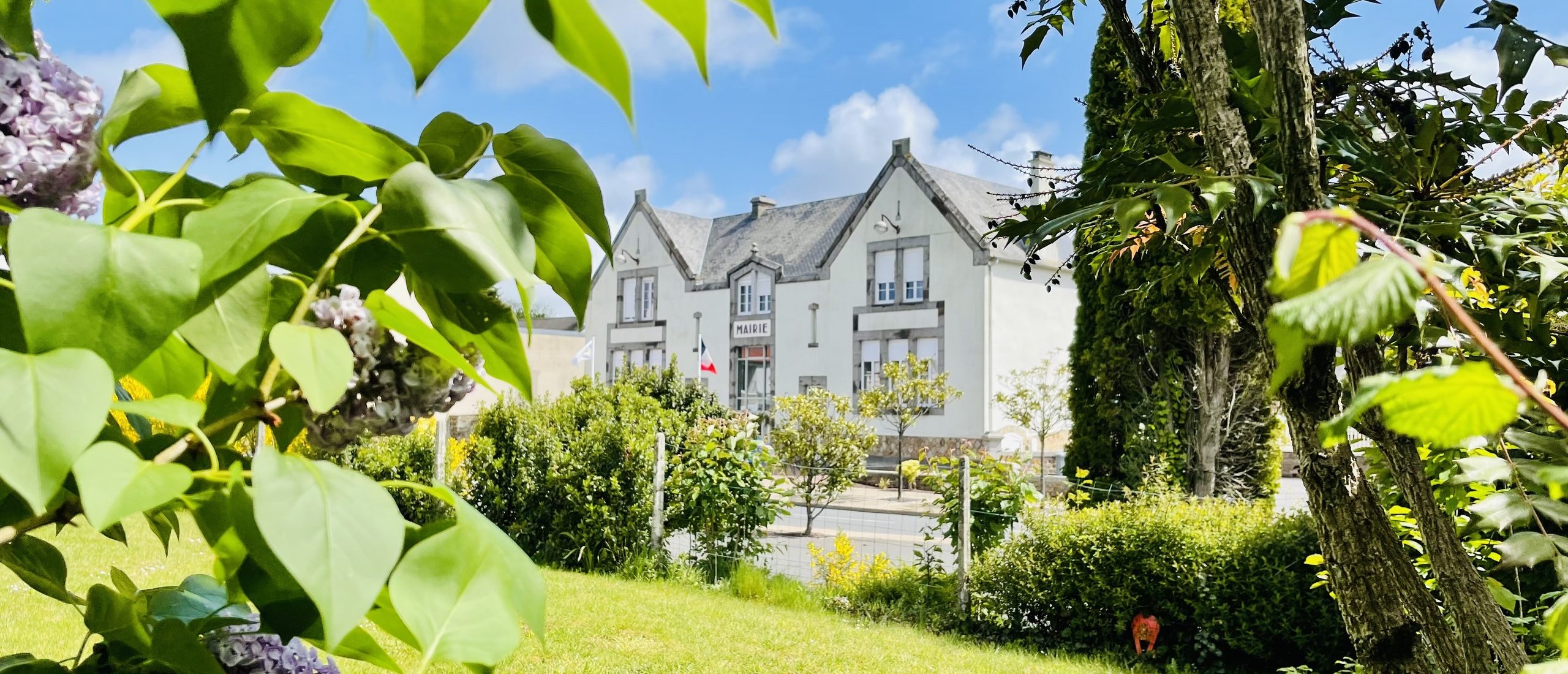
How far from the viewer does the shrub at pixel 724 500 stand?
8.33 metres

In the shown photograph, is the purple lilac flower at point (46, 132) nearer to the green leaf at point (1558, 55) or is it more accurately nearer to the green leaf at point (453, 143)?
the green leaf at point (453, 143)

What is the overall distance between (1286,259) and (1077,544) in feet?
21.4

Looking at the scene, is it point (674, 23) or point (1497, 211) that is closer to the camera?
point (674, 23)

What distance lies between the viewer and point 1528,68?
133cm

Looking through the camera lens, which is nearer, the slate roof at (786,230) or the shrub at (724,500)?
the shrub at (724,500)

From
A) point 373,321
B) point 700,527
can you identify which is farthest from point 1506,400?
→ point 700,527

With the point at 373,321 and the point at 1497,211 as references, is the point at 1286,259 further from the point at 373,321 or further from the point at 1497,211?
the point at 1497,211

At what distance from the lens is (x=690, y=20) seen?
1.23 feet

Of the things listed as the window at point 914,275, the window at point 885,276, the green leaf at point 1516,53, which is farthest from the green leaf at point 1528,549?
the window at point 885,276

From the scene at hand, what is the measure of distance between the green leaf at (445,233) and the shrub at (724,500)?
792cm

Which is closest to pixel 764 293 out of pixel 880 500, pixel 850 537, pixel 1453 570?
pixel 880 500

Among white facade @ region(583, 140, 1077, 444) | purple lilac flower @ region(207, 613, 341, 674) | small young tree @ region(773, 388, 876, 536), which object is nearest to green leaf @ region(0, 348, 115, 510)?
purple lilac flower @ region(207, 613, 341, 674)

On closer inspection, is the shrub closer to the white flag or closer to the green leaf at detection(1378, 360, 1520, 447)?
the green leaf at detection(1378, 360, 1520, 447)

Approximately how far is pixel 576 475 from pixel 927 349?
1530 centimetres
